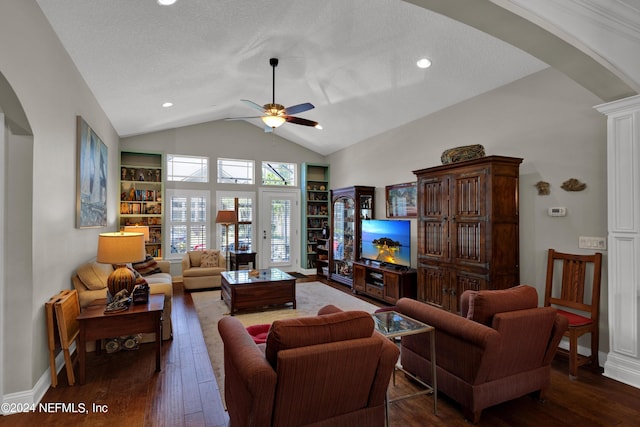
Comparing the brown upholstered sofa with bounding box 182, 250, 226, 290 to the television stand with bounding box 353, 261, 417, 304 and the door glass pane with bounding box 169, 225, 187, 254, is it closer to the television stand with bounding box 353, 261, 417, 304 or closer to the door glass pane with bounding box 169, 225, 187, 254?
the door glass pane with bounding box 169, 225, 187, 254

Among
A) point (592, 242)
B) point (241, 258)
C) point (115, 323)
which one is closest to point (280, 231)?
point (241, 258)

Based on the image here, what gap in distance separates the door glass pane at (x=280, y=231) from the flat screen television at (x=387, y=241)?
2.48 meters

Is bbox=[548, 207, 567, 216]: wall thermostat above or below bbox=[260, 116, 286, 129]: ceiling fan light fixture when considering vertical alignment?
below

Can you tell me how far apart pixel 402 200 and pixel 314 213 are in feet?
10.1

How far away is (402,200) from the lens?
5.87 metres

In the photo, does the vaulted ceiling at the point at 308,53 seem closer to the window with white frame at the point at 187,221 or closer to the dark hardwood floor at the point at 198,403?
the window with white frame at the point at 187,221

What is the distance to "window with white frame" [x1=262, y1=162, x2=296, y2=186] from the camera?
8.16 metres

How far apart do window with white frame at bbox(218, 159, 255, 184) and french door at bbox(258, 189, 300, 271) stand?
502 millimetres

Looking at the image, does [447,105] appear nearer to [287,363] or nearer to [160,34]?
[160,34]

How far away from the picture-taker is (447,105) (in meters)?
4.96

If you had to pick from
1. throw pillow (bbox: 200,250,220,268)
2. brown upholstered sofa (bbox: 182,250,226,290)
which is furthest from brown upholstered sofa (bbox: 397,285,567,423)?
throw pillow (bbox: 200,250,220,268)

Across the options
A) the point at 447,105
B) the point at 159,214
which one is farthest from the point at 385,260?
the point at 159,214

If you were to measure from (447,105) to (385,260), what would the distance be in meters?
2.65

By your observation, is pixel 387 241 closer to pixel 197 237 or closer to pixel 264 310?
pixel 264 310
